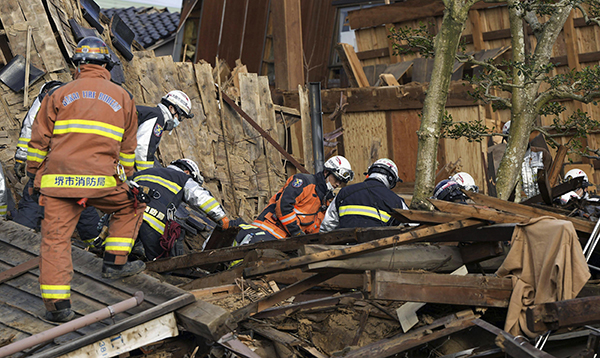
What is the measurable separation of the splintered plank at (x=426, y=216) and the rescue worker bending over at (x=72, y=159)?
7.01 feet

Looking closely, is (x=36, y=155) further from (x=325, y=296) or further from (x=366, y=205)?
(x=366, y=205)

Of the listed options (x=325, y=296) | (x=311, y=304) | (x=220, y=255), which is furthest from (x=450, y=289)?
(x=220, y=255)

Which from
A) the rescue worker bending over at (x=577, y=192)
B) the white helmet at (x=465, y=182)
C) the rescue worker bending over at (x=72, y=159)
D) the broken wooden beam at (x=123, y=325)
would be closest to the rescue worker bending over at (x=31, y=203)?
the rescue worker bending over at (x=72, y=159)

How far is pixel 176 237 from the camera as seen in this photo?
6855mm

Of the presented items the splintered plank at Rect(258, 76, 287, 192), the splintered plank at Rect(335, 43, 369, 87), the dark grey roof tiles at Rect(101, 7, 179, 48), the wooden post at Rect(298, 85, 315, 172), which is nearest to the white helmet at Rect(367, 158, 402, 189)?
the splintered plank at Rect(258, 76, 287, 192)

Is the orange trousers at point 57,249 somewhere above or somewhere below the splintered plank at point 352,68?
below

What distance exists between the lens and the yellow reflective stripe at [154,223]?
21.5ft

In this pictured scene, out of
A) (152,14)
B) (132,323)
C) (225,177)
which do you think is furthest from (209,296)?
(152,14)

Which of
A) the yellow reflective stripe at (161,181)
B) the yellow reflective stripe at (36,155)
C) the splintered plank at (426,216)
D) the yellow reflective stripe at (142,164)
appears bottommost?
the splintered plank at (426,216)

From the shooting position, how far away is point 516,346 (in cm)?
388

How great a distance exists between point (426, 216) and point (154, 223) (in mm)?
3113

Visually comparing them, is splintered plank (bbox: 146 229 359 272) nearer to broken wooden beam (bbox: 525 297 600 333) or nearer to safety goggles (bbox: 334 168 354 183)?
safety goggles (bbox: 334 168 354 183)

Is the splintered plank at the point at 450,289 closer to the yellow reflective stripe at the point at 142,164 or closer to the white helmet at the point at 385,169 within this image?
the white helmet at the point at 385,169

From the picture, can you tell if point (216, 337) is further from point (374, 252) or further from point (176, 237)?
point (176, 237)
